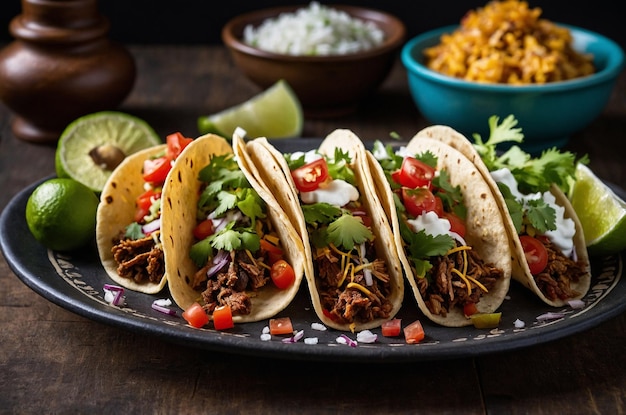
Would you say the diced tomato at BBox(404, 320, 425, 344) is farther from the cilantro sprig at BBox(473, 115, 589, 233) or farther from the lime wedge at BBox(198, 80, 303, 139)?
the lime wedge at BBox(198, 80, 303, 139)

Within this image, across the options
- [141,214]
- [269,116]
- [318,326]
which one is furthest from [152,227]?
[269,116]

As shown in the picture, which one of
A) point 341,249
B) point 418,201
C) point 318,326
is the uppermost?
point 418,201

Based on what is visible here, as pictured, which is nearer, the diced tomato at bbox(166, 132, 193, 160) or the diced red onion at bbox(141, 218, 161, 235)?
the diced red onion at bbox(141, 218, 161, 235)

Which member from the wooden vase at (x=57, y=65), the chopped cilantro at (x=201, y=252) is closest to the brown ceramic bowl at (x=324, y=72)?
the wooden vase at (x=57, y=65)

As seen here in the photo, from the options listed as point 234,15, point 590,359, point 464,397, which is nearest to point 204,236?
point 464,397

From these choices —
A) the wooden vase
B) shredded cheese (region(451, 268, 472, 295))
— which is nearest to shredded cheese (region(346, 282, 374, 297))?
shredded cheese (region(451, 268, 472, 295))

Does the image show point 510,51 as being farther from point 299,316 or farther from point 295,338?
point 295,338

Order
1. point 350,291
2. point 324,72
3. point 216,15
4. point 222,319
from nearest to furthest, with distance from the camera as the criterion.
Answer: point 222,319, point 350,291, point 324,72, point 216,15
